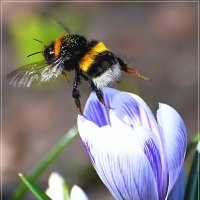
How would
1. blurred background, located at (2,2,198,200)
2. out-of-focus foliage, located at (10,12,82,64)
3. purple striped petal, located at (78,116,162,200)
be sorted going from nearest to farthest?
purple striped petal, located at (78,116,162,200), blurred background, located at (2,2,198,200), out-of-focus foliage, located at (10,12,82,64)

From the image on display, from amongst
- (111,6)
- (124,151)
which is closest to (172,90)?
(111,6)

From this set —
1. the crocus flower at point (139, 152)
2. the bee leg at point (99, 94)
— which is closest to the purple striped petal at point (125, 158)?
the crocus flower at point (139, 152)

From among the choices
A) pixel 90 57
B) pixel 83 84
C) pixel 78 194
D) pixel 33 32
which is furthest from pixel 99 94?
pixel 33 32

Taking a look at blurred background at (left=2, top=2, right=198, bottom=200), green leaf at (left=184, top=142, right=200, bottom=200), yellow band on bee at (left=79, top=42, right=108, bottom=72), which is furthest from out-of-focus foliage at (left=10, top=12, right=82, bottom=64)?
green leaf at (left=184, top=142, right=200, bottom=200)

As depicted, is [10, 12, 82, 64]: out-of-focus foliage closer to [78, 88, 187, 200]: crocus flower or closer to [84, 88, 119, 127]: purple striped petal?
[84, 88, 119, 127]: purple striped petal

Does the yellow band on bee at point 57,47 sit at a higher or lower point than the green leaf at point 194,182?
higher

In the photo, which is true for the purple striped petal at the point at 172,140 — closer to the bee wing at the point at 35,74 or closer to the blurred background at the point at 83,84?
the bee wing at the point at 35,74

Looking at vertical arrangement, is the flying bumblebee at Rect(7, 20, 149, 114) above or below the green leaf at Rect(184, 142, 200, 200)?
above
